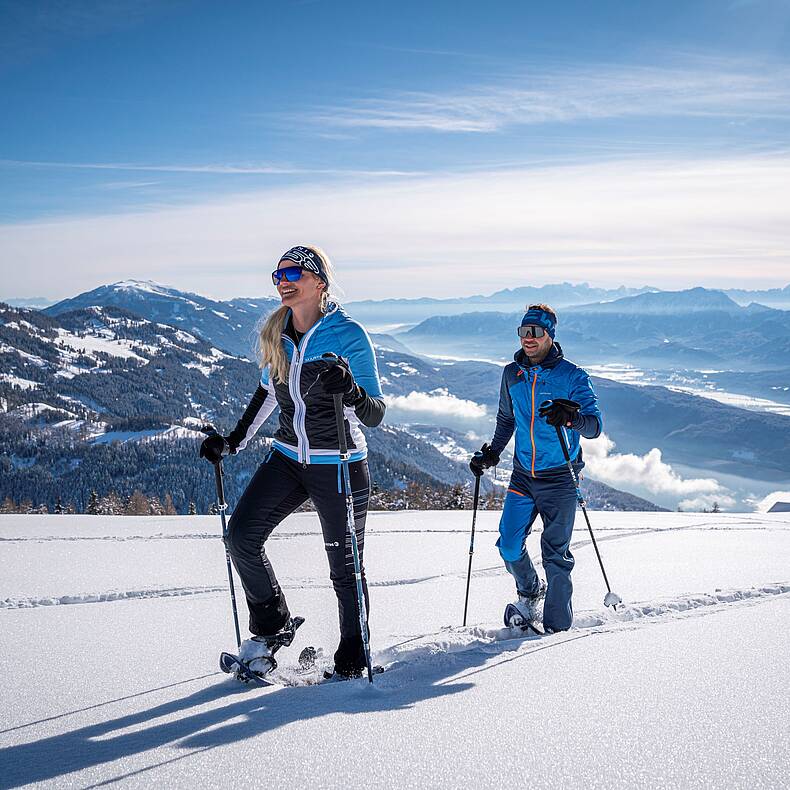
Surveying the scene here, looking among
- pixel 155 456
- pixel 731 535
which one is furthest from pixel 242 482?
pixel 731 535

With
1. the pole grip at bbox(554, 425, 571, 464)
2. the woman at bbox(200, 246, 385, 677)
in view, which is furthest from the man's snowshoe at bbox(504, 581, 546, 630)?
the woman at bbox(200, 246, 385, 677)

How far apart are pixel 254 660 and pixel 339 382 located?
164 centimetres

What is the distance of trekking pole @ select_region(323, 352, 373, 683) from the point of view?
3.70 metres

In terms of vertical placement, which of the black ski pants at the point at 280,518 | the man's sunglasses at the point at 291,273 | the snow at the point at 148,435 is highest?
the man's sunglasses at the point at 291,273

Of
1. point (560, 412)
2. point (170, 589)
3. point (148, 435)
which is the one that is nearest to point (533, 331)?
point (560, 412)

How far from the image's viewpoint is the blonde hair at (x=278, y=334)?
397 centimetres

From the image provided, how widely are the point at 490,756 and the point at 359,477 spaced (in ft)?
5.68

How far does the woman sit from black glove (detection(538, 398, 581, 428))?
129 centimetres

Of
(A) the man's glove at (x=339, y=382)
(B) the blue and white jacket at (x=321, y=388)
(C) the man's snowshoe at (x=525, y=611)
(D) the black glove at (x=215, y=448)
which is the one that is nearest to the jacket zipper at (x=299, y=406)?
(B) the blue and white jacket at (x=321, y=388)

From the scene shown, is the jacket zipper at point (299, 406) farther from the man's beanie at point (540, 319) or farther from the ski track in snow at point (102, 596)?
the ski track in snow at point (102, 596)

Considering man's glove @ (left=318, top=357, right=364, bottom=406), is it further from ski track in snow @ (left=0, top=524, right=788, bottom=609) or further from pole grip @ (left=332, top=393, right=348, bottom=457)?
ski track in snow @ (left=0, top=524, right=788, bottom=609)

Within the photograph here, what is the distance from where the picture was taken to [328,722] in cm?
288

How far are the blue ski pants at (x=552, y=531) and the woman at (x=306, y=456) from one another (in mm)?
1457

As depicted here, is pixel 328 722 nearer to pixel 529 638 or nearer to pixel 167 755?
pixel 167 755
